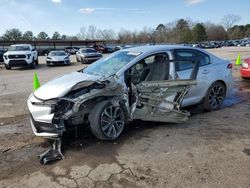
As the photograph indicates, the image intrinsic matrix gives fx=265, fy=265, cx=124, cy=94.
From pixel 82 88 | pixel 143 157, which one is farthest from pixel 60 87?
pixel 143 157


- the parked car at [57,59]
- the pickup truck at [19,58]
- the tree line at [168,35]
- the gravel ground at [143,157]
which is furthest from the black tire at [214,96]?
the tree line at [168,35]

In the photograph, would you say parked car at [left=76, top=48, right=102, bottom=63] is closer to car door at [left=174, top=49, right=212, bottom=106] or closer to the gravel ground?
the gravel ground

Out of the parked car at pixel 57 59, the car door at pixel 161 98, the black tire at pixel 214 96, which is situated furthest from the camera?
the parked car at pixel 57 59

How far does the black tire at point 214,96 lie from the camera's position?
20.1ft

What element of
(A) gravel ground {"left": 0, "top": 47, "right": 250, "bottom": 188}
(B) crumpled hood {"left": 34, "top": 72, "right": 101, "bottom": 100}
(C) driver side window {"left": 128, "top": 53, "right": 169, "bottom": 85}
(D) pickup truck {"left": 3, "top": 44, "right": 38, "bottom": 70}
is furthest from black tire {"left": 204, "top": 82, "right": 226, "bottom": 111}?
(D) pickup truck {"left": 3, "top": 44, "right": 38, "bottom": 70}

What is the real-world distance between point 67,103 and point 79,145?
77cm

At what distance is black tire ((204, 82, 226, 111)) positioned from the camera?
614 cm

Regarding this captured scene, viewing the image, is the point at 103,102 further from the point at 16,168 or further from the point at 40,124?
the point at 16,168

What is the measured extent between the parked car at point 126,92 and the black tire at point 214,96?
2 centimetres

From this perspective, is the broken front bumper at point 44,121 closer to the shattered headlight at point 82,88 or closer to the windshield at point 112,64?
the shattered headlight at point 82,88

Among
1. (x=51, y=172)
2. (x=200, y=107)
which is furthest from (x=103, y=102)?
(x=200, y=107)

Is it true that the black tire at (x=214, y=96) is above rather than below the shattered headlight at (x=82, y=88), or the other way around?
below

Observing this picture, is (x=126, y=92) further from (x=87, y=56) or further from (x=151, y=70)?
(x=87, y=56)

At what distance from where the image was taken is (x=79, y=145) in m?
4.47
